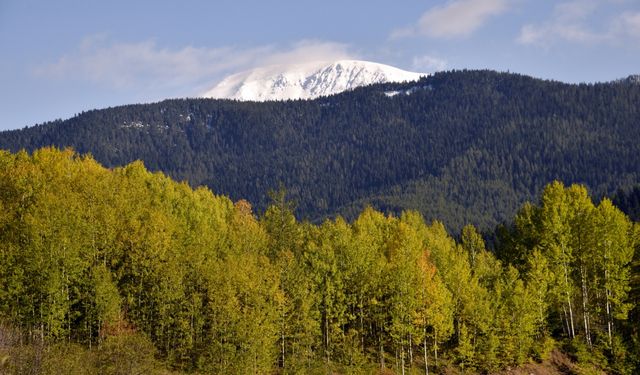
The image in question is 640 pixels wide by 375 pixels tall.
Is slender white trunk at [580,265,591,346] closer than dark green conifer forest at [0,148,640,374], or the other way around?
dark green conifer forest at [0,148,640,374]

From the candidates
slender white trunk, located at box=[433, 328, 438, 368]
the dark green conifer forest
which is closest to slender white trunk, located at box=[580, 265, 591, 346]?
the dark green conifer forest

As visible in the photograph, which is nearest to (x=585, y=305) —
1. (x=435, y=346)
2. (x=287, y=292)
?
(x=435, y=346)

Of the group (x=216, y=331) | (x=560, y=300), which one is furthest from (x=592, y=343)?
(x=216, y=331)

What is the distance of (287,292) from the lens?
69.2 metres

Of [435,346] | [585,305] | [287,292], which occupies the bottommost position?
[435,346]

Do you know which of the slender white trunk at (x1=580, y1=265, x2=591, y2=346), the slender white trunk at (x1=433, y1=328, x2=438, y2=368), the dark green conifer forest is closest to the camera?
A: the dark green conifer forest

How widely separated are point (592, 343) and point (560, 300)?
6.21 metres

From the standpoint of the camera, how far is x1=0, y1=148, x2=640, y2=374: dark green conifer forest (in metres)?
61.0

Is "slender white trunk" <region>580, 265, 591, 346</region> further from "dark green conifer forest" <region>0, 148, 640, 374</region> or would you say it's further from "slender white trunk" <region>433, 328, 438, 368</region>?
"slender white trunk" <region>433, 328, 438, 368</region>

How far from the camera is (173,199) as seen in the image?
94.1 metres

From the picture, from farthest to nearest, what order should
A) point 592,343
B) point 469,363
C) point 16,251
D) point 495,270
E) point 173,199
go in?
point 173,199 < point 495,270 < point 592,343 < point 469,363 < point 16,251

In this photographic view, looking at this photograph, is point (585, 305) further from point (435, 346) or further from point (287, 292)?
point (287, 292)

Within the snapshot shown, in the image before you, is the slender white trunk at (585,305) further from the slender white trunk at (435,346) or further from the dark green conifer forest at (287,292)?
the slender white trunk at (435,346)

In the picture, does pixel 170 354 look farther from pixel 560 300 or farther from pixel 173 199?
pixel 560 300
